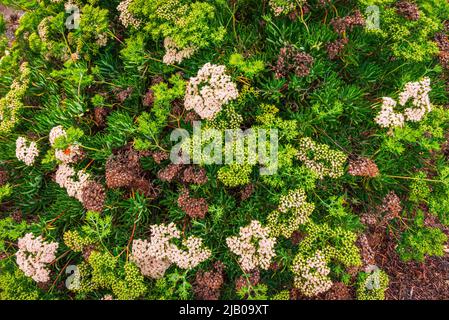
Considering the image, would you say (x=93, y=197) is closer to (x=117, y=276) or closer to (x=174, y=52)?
(x=117, y=276)

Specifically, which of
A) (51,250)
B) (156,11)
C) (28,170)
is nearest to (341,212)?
(156,11)

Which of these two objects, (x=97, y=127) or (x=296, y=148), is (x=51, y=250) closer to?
(x=97, y=127)

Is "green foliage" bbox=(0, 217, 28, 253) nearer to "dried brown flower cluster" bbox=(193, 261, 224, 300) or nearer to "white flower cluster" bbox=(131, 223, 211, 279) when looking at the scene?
"white flower cluster" bbox=(131, 223, 211, 279)

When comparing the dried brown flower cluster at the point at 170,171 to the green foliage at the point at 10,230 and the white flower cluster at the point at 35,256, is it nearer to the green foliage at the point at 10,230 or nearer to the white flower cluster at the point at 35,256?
the white flower cluster at the point at 35,256

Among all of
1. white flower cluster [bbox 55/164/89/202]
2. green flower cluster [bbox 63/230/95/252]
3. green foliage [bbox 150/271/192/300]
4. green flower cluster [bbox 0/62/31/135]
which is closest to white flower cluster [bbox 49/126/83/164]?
white flower cluster [bbox 55/164/89/202]

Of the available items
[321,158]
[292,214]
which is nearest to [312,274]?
[292,214]
